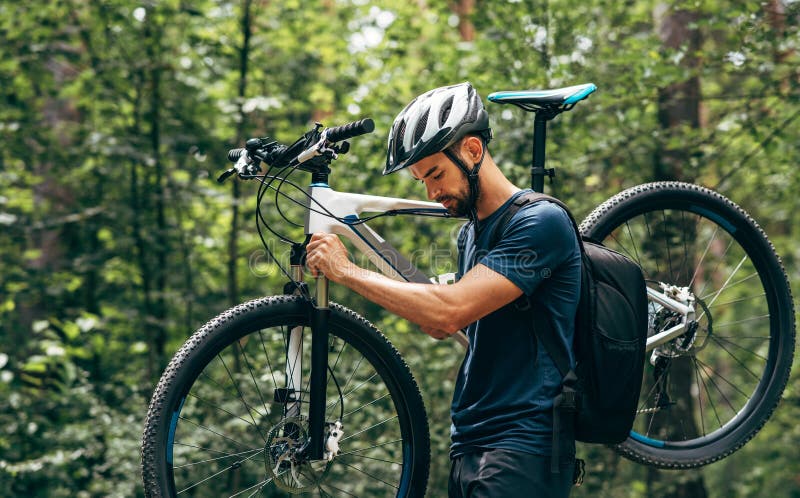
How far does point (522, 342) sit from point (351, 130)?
762 millimetres

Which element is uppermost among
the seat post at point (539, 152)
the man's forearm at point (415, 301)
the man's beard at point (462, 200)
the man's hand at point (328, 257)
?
the seat post at point (539, 152)

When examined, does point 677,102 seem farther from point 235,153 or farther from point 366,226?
point 235,153

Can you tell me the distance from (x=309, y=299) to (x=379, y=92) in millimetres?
3366

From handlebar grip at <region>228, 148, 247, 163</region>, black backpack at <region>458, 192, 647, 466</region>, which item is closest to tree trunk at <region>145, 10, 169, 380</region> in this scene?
handlebar grip at <region>228, 148, 247, 163</region>

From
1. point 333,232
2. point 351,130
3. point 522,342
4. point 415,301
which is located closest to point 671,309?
point 522,342

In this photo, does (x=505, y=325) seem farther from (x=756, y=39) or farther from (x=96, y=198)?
(x=96, y=198)

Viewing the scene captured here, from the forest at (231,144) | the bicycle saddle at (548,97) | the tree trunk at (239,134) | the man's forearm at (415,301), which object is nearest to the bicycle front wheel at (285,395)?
the man's forearm at (415,301)

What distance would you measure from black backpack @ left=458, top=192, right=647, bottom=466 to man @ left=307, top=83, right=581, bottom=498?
0.03 meters

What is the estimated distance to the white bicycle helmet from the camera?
2115 mm

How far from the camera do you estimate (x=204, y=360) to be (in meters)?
2.11

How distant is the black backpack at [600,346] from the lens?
2062 mm

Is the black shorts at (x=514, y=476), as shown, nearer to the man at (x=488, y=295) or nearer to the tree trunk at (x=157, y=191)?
the man at (x=488, y=295)

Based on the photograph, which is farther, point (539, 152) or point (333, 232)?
point (539, 152)

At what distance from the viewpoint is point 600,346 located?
208cm
